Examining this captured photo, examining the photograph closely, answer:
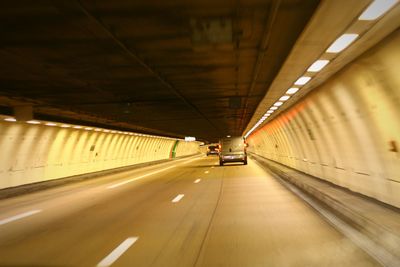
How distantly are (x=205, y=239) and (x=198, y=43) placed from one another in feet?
13.8

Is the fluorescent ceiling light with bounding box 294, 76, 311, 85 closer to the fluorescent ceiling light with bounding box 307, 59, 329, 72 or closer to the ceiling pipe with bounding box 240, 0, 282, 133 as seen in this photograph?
the ceiling pipe with bounding box 240, 0, 282, 133

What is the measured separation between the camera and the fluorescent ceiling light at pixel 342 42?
29.6 feet

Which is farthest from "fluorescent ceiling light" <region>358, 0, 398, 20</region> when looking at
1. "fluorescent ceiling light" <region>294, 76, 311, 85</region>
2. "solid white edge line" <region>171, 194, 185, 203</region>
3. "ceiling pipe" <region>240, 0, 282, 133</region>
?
"solid white edge line" <region>171, 194, 185, 203</region>

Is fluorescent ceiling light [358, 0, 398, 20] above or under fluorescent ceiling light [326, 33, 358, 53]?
under

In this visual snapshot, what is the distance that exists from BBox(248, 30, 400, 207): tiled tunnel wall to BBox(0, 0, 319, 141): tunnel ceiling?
1.80m

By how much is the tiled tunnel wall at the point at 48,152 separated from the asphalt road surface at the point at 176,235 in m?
7.42

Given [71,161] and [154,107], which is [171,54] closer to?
[154,107]

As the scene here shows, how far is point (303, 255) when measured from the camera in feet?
22.0

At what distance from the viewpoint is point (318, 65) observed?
12.2 meters

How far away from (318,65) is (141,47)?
4884mm

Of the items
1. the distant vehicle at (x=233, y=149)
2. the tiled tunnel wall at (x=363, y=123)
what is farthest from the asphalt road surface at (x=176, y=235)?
the distant vehicle at (x=233, y=149)

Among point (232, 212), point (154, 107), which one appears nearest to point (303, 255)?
point (232, 212)

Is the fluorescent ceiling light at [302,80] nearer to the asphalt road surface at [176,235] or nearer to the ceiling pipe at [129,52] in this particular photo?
the asphalt road surface at [176,235]

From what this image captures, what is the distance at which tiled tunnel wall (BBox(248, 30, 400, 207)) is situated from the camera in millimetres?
9388
